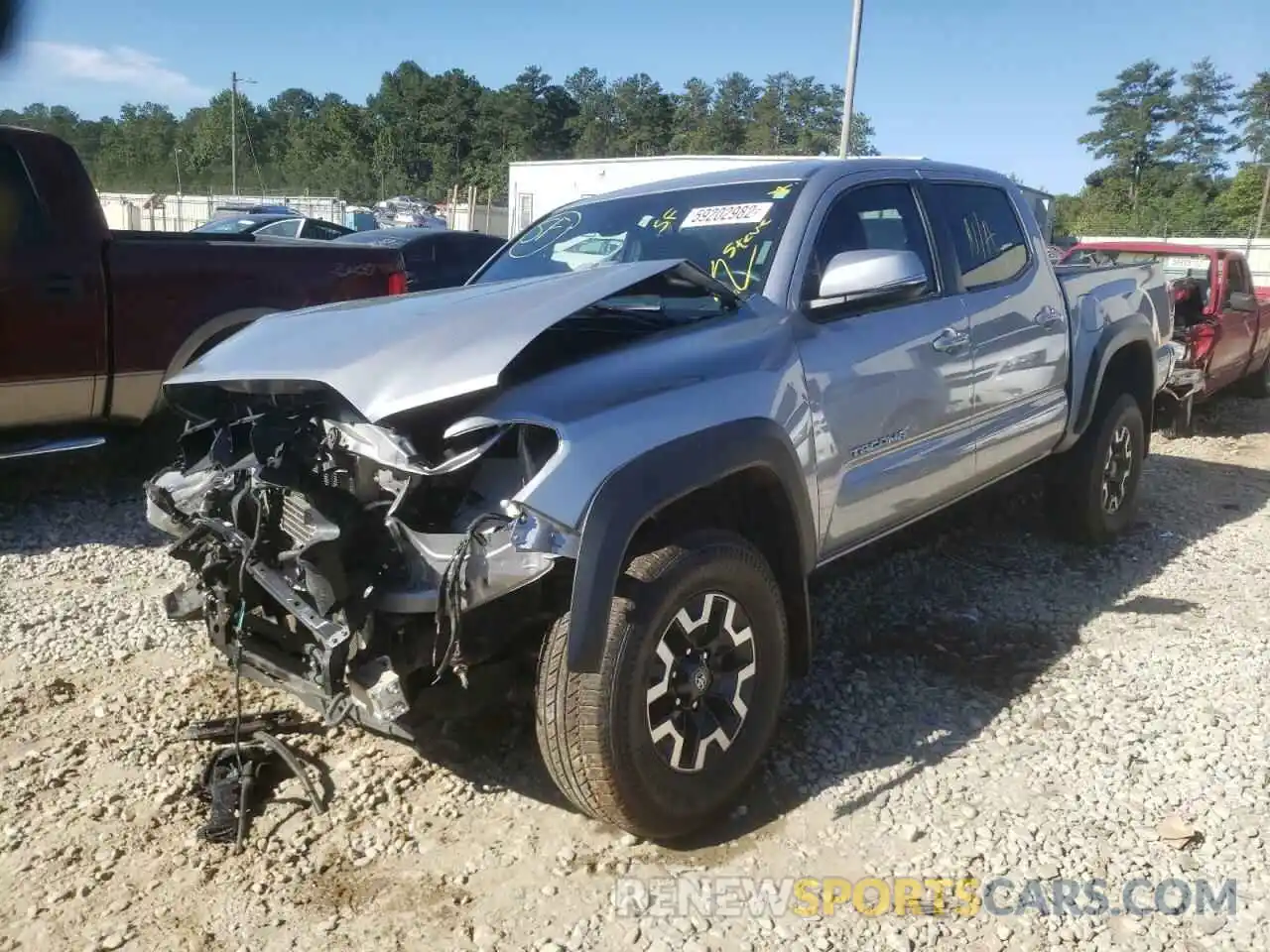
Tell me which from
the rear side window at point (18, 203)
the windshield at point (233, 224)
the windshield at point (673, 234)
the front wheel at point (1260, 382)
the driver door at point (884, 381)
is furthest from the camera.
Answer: the windshield at point (233, 224)

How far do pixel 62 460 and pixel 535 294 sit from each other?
15.0 feet

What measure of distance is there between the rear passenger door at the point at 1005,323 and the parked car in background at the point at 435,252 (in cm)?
951

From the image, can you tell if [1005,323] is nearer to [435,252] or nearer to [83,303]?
[83,303]

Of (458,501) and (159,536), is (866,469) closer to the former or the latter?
(458,501)

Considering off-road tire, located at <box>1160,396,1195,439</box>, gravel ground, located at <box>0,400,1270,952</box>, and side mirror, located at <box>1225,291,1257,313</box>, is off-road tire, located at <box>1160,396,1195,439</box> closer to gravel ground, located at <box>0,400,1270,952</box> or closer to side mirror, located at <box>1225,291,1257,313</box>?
side mirror, located at <box>1225,291,1257,313</box>

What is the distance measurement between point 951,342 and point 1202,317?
670 centimetres

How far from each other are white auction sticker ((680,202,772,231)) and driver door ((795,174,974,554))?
0.22 meters

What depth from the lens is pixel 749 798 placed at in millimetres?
3131

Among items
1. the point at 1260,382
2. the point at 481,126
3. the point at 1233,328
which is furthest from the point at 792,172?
the point at 481,126

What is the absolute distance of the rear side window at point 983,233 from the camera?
170 inches

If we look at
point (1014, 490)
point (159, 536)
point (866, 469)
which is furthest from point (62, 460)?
point (1014, 490)

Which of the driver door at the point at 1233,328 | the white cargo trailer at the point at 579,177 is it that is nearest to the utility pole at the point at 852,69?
the white cargo trailer at the point at 579,177

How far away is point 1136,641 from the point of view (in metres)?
4.36

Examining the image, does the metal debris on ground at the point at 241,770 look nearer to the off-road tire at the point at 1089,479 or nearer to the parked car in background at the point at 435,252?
the off-road tire at the point at 1089,479
